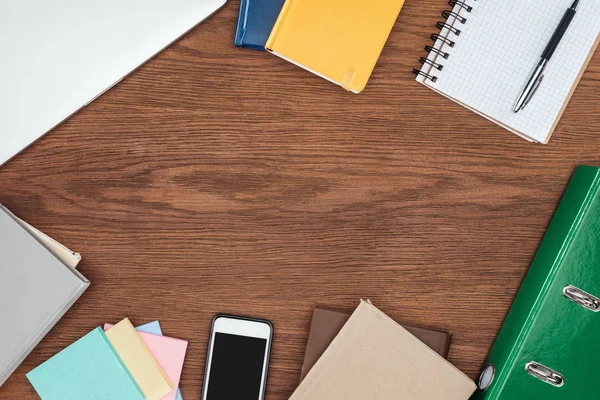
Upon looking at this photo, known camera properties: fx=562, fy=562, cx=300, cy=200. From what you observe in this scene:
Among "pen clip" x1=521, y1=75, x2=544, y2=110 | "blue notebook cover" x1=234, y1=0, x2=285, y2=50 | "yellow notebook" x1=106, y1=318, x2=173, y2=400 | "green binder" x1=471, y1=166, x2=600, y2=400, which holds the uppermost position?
"pen clip" x1=521, y1=75, x2=544, y2=110

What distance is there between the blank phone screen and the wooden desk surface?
0.03m

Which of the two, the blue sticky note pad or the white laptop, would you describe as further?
the blue sticky note pad

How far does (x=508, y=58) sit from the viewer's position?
85 cm

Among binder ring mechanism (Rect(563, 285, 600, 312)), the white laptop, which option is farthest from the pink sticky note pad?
binder ring mechanism (Rect(563, 285, 600, 312))

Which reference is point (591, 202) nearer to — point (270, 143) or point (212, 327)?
point (270, 143)

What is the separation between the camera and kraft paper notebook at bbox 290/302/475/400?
0.85 m

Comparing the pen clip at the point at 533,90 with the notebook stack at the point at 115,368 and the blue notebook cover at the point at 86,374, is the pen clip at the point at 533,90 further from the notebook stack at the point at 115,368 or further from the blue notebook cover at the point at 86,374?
the blue notebook cover at the point at 86,374

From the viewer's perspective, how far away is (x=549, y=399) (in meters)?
0.82

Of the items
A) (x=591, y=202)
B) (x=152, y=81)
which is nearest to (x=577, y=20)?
(x=591, y=202)

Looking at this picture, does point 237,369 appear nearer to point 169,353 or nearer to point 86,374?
point 169,353

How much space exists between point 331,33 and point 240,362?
0.53 m

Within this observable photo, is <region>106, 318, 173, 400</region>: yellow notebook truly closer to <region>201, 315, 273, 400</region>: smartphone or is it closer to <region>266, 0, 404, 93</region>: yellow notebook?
<region>201, 315, 273, 400</region>: smartphone

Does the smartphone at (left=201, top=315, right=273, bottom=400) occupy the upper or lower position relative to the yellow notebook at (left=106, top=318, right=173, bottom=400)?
upper

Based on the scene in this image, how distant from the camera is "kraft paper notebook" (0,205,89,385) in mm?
844
